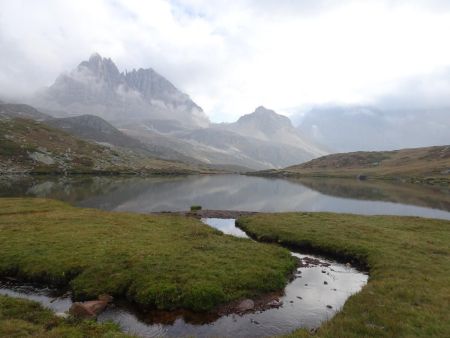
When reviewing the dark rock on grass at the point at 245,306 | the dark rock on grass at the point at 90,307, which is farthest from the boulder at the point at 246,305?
the dark rock on grass at the point at 90,307

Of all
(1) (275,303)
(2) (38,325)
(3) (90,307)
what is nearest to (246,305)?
(1) (275,303)

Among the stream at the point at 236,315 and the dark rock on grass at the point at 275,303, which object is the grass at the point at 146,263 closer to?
the stream at the point at 236,315

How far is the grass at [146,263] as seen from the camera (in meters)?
25.5

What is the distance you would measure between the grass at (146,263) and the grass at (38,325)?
13.8 ft

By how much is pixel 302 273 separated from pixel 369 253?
322 inches

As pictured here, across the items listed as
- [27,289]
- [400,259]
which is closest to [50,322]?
[27,289]

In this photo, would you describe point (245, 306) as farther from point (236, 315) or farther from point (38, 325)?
point (38, 325)

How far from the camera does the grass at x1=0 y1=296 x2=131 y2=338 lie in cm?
1805

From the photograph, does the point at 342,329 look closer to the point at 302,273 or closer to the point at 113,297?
the point at 302,273

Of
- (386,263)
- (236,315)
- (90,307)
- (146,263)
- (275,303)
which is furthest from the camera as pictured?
(386,263)

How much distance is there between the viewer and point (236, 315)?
2367 cm

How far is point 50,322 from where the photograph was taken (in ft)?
65.8

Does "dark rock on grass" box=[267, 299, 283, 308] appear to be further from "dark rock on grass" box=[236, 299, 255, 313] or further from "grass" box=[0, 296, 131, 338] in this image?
"grass" box=[0, 296, 131, 338]

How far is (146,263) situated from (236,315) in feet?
31.4
